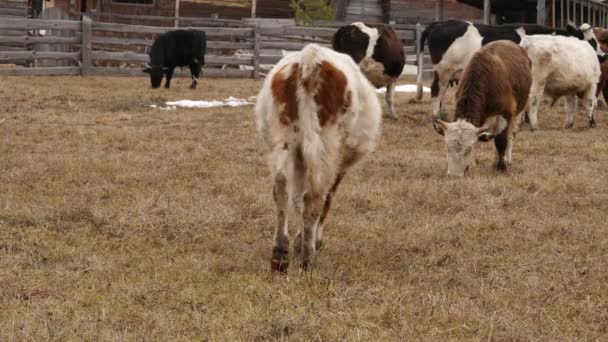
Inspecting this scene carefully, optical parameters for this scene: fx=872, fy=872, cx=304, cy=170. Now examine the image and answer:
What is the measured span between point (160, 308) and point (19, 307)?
74 centimetres

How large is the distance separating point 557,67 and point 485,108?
4.40m

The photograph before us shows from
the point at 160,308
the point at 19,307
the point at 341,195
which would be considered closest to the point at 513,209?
the point at 341,195

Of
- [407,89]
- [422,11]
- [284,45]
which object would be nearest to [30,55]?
[284,45]

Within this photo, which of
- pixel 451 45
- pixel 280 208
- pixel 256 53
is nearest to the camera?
pixel 280 208

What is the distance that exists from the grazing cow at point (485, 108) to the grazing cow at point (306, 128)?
3996mm

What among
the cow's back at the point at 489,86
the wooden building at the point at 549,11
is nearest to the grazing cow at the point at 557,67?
the cow's back at the point at 489,86

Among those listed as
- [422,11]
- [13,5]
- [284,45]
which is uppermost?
[422,11]

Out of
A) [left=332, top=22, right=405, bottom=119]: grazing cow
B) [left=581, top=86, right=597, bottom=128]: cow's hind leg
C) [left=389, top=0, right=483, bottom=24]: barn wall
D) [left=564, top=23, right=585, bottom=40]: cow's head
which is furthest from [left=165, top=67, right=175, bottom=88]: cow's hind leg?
[left=389, top=0, right=483, bottom=24]: barn wall

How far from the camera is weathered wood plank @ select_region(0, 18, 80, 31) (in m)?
23.5

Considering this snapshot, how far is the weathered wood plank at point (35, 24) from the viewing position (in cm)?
2345

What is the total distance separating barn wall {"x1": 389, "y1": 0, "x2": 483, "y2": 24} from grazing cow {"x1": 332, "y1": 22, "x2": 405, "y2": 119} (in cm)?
2130

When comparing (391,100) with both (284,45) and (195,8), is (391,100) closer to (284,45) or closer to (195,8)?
(284,45)

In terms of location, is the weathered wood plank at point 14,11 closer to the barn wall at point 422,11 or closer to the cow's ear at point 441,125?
the barn wall at point 422,11

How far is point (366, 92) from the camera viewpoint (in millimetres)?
6062
